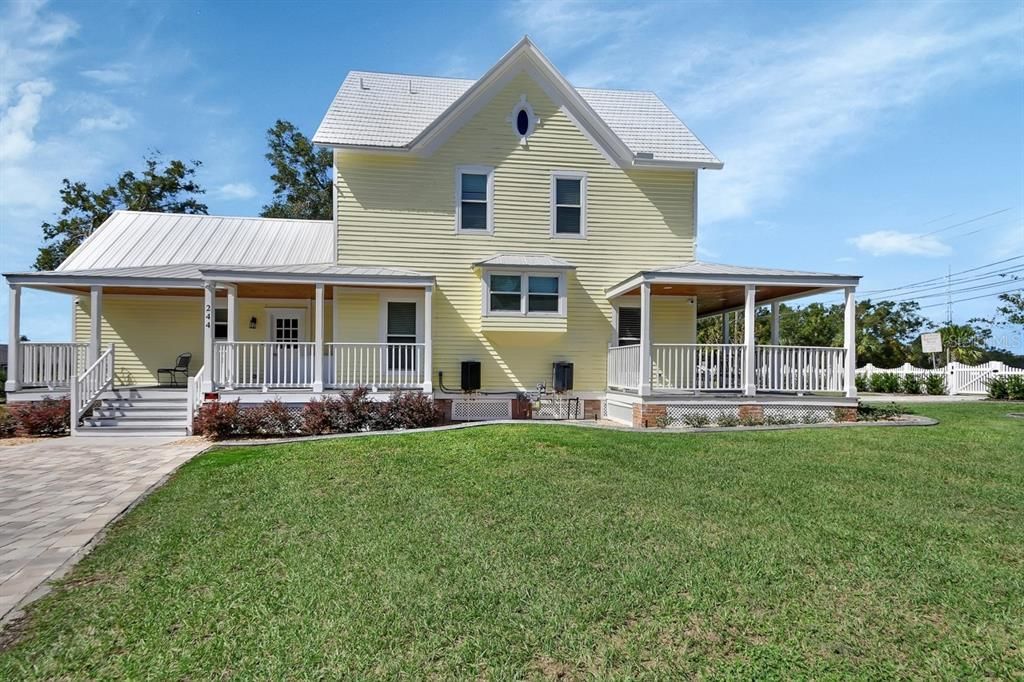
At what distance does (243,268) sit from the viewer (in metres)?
13.1

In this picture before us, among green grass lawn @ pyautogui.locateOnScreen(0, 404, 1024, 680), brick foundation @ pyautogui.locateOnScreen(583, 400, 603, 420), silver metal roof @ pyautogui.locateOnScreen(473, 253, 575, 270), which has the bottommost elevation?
green grass lawn @ pyautogui.locateOnScreen(0, 404, 1024, 680)

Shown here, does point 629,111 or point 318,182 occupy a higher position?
point 318,182

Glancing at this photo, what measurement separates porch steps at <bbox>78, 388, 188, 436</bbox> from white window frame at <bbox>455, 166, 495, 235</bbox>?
7901 millimetres

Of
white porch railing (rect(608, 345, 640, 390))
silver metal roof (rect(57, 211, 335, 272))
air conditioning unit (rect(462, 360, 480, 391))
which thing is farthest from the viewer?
silver metal roof (rect(57, 211, 335, 272))

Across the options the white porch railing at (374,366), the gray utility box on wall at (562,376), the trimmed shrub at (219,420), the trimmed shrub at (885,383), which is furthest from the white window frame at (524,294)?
the trimmed shrub at (885,383)

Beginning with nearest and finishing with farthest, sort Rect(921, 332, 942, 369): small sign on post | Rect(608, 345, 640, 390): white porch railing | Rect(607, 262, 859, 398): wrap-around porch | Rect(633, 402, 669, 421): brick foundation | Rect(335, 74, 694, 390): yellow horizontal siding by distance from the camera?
Rect(633, 402, 669, 421): brick foundation → Rect(607, 262, 859, 398): wrap-around porch → Rect(608, 345, 640, 390): white porch railing → Rect(335, 74, 694, 390): yellow horizontal siding → Rect(921, 332, 942, 369): small sign on post

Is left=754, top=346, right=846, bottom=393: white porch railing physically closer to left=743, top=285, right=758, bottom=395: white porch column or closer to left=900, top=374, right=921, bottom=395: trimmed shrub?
left=743, top=285, right=758, bottom=395: white porch column

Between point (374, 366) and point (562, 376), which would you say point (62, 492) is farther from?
point (562, 376)

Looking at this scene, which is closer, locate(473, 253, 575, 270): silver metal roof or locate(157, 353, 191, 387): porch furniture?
locate(473, 253, 575, 270): silver metal roof

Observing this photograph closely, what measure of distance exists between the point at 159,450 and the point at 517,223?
31.7 feet

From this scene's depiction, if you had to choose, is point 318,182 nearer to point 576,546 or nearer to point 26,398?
point 26,398

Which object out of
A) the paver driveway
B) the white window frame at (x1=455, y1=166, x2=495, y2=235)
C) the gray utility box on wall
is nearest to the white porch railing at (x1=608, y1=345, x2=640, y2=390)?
the gray utility box on wall

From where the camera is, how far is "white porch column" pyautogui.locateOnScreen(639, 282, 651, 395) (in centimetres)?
1318

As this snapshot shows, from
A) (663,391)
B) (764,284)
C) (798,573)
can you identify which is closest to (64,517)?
(798,573)
